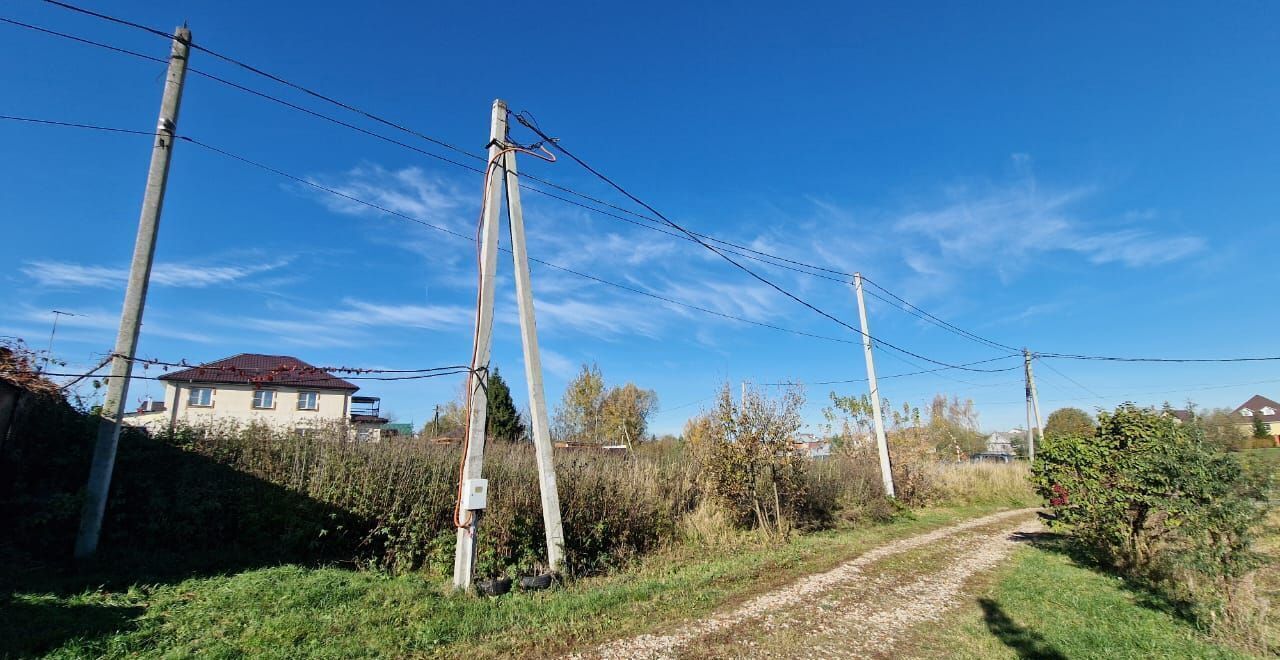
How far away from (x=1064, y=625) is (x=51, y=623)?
8805 mm

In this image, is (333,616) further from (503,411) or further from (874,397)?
(503,411)

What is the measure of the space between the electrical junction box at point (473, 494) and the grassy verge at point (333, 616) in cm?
94

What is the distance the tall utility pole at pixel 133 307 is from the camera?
5995 millimetres

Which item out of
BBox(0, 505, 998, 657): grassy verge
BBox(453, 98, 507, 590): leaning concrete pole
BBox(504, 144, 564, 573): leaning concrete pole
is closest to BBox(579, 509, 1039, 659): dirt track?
BBox(0, 505, 998, 657): grassy verge

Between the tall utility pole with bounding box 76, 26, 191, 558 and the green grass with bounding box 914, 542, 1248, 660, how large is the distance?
8524mm

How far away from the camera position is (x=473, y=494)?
20.8 feet

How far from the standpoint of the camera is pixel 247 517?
7.12 meters

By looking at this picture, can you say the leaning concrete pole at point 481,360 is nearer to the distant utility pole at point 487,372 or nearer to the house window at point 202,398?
the distant utility pole at point 487,372

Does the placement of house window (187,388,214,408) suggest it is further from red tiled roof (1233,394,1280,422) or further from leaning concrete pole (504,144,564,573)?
red tiled roof (1233,394,1280,422)

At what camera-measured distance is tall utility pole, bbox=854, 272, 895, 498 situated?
16.4 m

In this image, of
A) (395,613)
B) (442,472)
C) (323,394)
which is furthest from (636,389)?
(395,613)

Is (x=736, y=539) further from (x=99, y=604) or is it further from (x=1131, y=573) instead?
(x=99, y=604)

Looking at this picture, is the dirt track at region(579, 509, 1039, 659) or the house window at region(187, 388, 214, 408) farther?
the house window at region(187, 388, 214, 408)

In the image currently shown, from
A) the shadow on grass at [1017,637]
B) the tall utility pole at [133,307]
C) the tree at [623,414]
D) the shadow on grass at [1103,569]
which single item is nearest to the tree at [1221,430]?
the shadow on grass at [1103,569]
